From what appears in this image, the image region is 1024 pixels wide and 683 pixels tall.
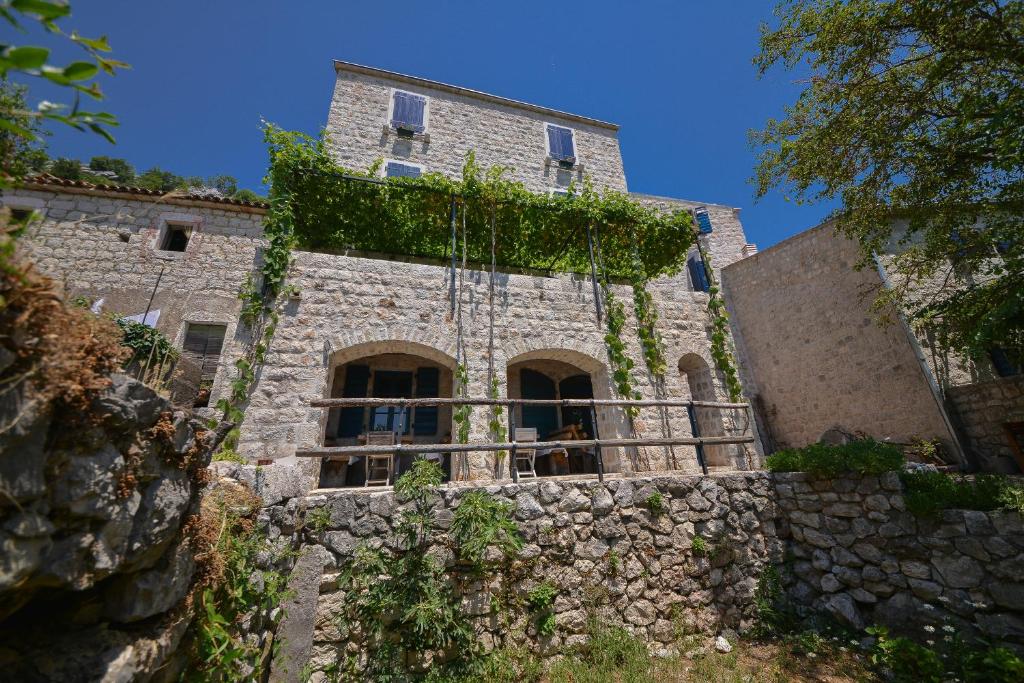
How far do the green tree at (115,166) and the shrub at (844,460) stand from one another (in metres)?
36.7

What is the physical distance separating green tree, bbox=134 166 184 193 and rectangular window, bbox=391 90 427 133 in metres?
20.2

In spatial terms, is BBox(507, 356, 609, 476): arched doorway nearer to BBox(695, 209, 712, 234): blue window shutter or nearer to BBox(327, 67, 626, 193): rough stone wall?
BBox(327, 67, 626, 193): rough stone wall

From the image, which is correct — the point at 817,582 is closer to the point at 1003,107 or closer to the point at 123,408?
the point at 1003,107

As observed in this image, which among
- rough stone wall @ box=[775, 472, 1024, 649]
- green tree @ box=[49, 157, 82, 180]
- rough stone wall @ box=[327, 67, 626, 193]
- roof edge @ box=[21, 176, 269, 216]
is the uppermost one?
green tree @ box=[49, 157, 82, 180]

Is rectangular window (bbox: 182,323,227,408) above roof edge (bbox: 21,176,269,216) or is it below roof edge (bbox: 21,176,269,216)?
below

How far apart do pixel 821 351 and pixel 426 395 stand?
1089 centimetres

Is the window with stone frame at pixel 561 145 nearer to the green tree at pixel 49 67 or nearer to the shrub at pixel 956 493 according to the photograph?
the shrub at pixel 956 493

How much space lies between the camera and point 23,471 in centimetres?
139

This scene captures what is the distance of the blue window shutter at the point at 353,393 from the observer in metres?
8.52

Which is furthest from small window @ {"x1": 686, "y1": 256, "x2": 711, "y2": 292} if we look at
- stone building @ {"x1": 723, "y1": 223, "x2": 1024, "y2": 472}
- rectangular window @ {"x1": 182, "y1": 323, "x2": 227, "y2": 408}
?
rectangular window @ {"x1": 182, "y1": 323, "x2": 227, "y2": 408}

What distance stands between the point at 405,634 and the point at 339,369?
6.76 m

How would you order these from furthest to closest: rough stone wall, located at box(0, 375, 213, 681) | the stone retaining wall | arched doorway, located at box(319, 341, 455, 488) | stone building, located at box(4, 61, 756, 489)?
arched doorway, located at box(319, 341, 455, 488), stone building, located at box(4, 61, 756, 489), the stone retaining wall, rough stone wall, located at box(0, 375, 213, 681)

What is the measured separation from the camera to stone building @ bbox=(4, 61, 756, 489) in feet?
19.6

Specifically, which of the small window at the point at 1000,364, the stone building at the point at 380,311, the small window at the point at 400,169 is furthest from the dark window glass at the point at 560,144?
the small window at the point at 1000,364
